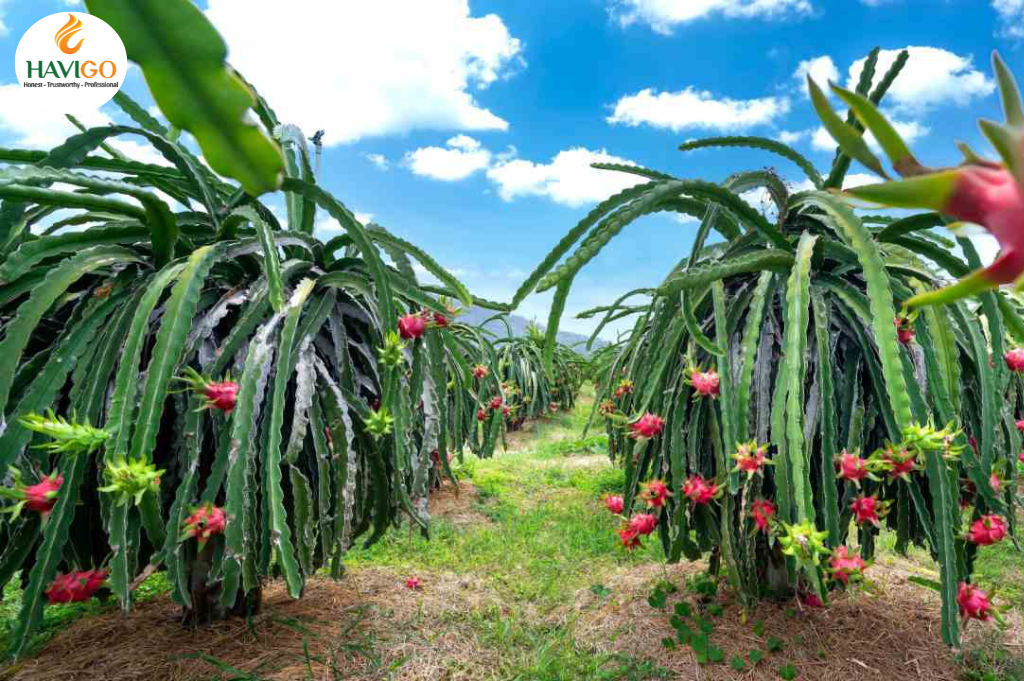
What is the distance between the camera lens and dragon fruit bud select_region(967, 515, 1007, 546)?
62.7 inches

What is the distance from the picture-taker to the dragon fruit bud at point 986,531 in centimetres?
159

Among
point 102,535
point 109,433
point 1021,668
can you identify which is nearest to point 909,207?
point 109,433

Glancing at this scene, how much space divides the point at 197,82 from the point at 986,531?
203 cm

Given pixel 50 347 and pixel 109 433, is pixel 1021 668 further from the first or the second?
pixel 50 347

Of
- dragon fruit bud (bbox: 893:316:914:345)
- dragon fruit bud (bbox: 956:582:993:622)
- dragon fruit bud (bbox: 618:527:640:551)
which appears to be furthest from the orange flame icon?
dragon fruit bud (bbox: 956:582:993:622)

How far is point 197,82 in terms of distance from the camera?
340 millimetres

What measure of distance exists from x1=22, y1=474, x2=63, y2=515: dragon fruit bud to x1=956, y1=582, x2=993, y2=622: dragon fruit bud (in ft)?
7.23

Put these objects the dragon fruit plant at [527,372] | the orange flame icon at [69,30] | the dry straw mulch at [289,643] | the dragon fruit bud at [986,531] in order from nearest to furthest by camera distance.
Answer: the orange flame icon at [69,30], the dragon fruit bud at [986,531], the dry straw mulch at [289,643], the dragon fruit plant at [527,372]

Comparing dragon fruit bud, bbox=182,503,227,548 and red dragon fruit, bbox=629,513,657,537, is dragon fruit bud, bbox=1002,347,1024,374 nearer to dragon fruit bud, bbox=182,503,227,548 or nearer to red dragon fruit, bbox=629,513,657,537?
red dragon fruit, bbox=629,513,657,537

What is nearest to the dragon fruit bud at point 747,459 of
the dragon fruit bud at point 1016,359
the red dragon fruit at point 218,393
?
the dragon fruit bud at point 1016,359

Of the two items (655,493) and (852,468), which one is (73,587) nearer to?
(655,493)

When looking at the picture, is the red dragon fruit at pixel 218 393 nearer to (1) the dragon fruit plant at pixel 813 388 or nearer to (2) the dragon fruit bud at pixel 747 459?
(1) the dragon fruit plant at pixel 813 388

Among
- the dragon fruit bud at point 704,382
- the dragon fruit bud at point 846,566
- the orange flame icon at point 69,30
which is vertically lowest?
the dragon fruit bud at point 846,566

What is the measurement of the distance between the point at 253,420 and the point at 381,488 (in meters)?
0.53
